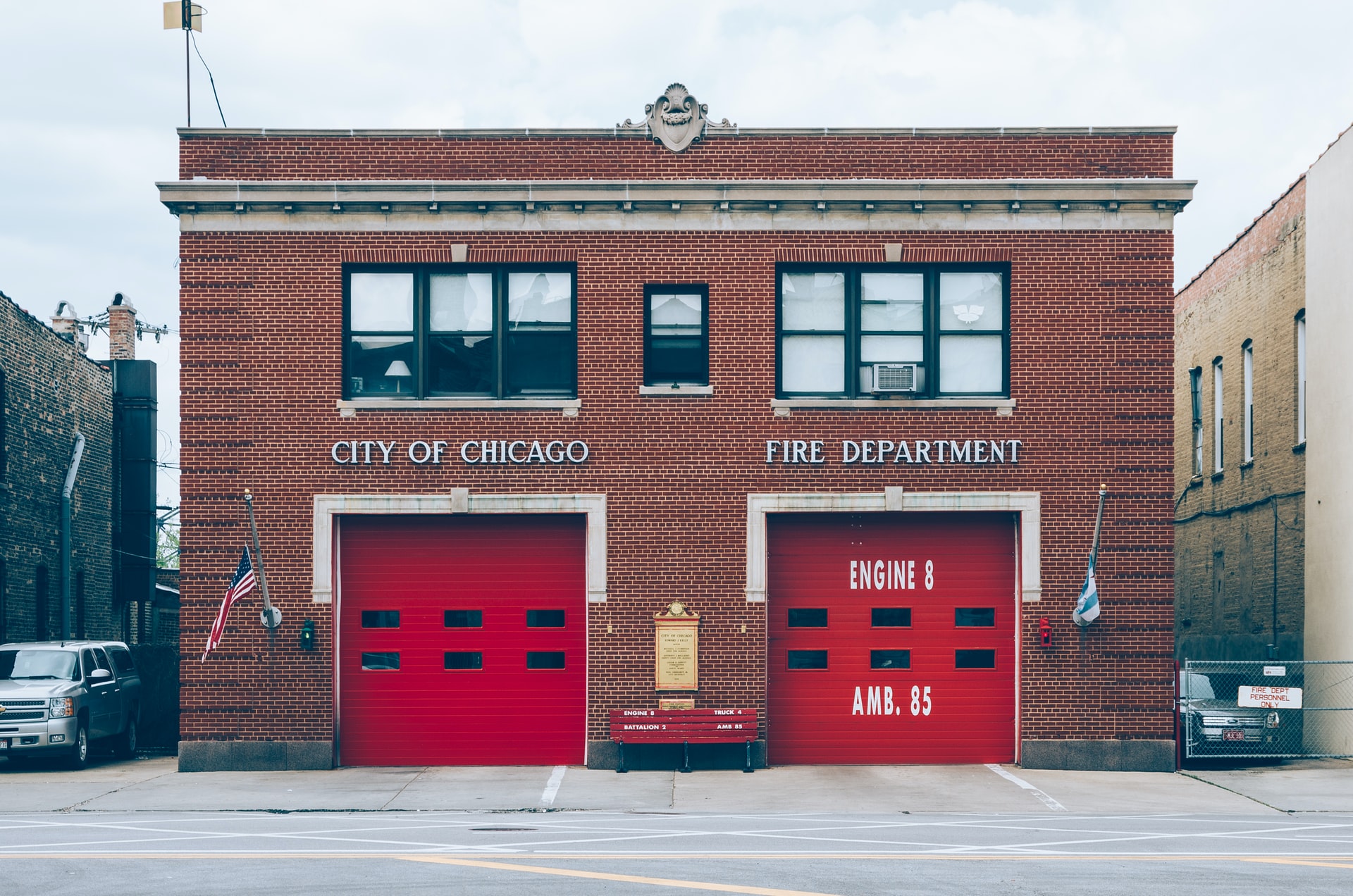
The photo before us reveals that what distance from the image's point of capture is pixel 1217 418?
30531mm

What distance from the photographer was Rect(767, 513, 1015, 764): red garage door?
67.0 ft

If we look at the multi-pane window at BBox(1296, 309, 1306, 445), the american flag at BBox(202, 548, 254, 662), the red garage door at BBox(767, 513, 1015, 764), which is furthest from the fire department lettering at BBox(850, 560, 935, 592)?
the multi-pane window at BBox(1296, 309, 1306, 445)

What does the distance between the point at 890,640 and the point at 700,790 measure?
3937 mm

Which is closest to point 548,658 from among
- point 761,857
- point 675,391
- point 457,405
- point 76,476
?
point 457,405

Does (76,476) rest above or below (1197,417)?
below

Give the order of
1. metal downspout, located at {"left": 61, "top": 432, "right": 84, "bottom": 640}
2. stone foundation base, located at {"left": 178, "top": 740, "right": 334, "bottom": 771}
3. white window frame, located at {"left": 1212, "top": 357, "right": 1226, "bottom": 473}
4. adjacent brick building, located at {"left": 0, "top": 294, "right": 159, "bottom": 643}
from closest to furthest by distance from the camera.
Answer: stone foundation base, located at {"left": 178, "top": 740, "right": 334, "bottom": 771} < adjacent brick building, located at {"left": 0, "top": 294, "right": 159, "bottom": 643} < metal downspout, located at {"left": 61, "top": 432, "right": 84, "bottom": 640} < white window frame, located at {"left": 1212, "top": 357, "right": 1226, "bottom": 473}

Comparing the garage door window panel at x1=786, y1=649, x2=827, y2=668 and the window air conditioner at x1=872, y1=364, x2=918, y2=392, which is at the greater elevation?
the window air conditioner at x1=872, y1=364, x2=918, y2=392

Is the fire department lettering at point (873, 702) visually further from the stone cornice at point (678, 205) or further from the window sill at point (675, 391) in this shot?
the stone cornice at point (678, 205)

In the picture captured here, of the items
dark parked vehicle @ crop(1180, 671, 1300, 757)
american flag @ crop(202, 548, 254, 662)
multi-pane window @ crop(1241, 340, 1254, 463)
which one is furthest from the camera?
multi-pane window @ crop(1241, 340, 1254, 463)

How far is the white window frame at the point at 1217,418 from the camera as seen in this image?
99.3ft

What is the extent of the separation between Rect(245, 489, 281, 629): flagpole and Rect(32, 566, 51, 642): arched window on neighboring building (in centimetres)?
1157

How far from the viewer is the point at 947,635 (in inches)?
808

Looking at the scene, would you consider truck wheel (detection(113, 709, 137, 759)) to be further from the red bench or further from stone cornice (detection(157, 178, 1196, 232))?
the red bench

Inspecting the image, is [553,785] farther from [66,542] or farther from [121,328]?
[121,328]
